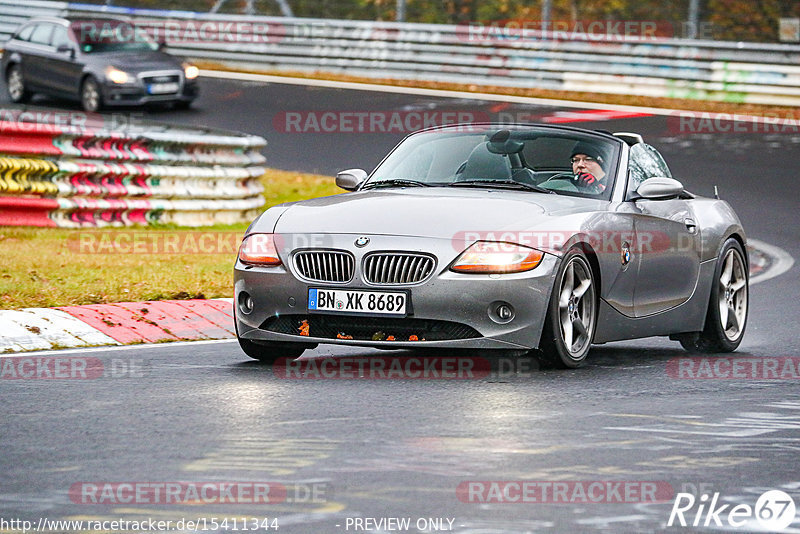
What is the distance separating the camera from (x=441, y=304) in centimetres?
802

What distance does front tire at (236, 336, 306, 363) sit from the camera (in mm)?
8828

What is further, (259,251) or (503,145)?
(503,145)

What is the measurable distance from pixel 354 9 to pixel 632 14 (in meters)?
5.70

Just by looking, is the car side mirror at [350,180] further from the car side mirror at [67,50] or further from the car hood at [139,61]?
the car side mirror at [67,50]

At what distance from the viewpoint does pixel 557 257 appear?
323 inches

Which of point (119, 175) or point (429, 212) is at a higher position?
point (429, 212)

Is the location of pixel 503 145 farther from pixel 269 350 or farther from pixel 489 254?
pixel 269 350

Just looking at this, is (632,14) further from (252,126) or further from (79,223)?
(79,223)

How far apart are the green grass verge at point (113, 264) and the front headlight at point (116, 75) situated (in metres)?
9.73

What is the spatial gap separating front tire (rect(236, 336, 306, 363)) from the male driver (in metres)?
1.95

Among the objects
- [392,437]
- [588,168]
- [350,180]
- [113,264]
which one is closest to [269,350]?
[350,180]

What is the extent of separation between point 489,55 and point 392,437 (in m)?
22.9

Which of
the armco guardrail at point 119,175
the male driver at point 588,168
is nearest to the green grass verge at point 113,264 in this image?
the armco guardrail at point 119,175

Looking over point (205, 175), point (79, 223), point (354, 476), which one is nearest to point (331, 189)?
point (205, 175)
